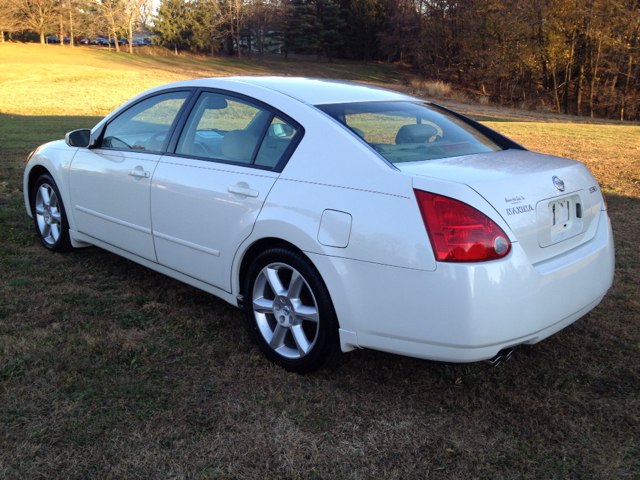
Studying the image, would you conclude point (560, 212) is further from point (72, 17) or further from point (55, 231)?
point (72, 17)

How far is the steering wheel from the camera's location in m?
3.78

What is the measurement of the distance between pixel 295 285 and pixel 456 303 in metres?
0.91

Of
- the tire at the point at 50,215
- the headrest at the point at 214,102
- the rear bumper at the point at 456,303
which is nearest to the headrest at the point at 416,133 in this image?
the rear bumper at the point at 456,303

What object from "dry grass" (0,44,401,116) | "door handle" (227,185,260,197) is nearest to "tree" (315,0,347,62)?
"dry grass" (0,44,401,116)

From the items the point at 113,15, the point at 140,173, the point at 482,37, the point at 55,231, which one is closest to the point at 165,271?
the point at 140,173

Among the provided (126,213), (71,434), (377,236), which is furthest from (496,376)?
(126,213)

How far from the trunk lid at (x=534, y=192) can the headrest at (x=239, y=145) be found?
3.17 ft

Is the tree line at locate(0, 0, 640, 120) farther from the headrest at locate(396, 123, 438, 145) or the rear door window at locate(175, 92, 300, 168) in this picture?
the rear door window at locate(175, 92, 300, 168)

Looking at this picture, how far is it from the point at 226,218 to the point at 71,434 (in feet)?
4.39

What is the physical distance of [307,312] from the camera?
292cm

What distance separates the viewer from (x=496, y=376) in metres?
3.11

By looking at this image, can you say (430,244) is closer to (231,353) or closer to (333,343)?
(333,343)

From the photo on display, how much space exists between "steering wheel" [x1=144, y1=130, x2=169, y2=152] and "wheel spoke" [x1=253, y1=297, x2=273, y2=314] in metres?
1.34

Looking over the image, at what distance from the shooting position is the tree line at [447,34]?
3269 centimetres
